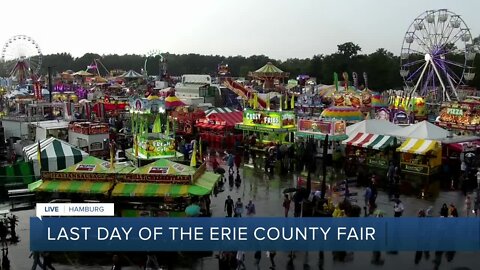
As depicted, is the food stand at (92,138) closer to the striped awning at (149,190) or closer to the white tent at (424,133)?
the striped awning at (149,190)

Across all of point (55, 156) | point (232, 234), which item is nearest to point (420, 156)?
point (232, 234)

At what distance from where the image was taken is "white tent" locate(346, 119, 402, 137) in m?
25.1

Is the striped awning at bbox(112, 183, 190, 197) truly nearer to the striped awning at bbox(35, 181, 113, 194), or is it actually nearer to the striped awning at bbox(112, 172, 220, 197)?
the striped awning at bbox(112, 172, 220, 197)

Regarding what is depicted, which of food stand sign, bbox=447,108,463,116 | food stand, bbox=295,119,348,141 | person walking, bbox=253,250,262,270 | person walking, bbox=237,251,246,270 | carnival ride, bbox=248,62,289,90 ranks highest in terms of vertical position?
carnival ride, bbox=248,62,289,90

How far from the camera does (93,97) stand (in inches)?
1911

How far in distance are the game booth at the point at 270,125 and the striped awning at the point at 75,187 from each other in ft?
46.0

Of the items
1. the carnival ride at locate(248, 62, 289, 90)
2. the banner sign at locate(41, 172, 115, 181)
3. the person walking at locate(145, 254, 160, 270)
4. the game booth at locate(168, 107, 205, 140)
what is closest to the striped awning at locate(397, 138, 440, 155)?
the banner sign at locate(41, 172, 115, 181)

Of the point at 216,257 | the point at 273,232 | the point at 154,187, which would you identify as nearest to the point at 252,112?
the point at 154,187

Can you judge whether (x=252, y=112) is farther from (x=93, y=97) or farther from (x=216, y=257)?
(x=93, y=97)

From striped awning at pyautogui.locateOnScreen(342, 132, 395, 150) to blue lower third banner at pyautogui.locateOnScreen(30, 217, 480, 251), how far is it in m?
11.6

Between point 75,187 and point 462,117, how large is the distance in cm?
2223

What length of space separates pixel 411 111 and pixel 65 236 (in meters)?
28.9

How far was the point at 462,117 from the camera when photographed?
1133 inches

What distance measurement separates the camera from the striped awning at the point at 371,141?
75.6ft
